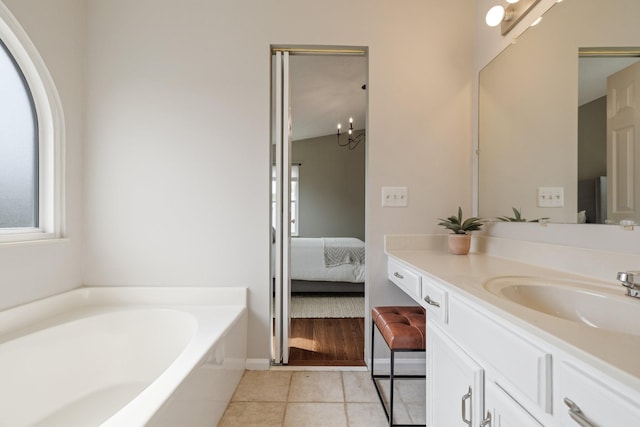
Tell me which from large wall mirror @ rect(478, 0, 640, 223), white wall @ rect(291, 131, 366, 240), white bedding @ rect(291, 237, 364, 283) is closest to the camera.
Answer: large wall mirror @ rect(478, 0, 640, 223)

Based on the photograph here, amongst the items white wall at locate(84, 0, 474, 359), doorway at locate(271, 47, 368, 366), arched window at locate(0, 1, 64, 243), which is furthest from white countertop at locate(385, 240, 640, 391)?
arched window at locate(0, 1, 64, 243)

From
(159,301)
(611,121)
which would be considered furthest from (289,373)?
(611,121)

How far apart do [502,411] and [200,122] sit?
6.65 ft

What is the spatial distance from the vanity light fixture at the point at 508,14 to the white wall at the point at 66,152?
249cm

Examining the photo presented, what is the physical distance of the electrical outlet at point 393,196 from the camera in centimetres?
186

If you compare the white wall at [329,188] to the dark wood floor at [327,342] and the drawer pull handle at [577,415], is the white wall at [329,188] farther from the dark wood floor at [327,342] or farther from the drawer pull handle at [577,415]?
the drawer pull handle at [577,415]

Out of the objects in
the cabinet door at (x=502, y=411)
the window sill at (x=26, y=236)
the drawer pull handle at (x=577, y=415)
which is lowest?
the cabinet door at (x=502, y=411)

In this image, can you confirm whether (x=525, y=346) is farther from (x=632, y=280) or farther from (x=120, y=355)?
(x=120, y=355)

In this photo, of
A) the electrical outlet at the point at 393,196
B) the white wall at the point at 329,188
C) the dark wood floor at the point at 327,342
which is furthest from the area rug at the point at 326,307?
the white wall at the point at 329,188

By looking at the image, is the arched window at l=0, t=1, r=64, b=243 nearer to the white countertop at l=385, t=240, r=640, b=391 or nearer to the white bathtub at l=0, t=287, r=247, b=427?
the white bathtub at l=0, t=287, r=247, b=427

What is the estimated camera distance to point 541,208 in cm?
134

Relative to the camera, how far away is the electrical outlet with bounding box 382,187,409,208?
1.86 m

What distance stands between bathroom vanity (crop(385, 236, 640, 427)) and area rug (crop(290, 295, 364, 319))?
159 cm

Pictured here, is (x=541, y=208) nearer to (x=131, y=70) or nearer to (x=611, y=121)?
(x=611, y=121)
